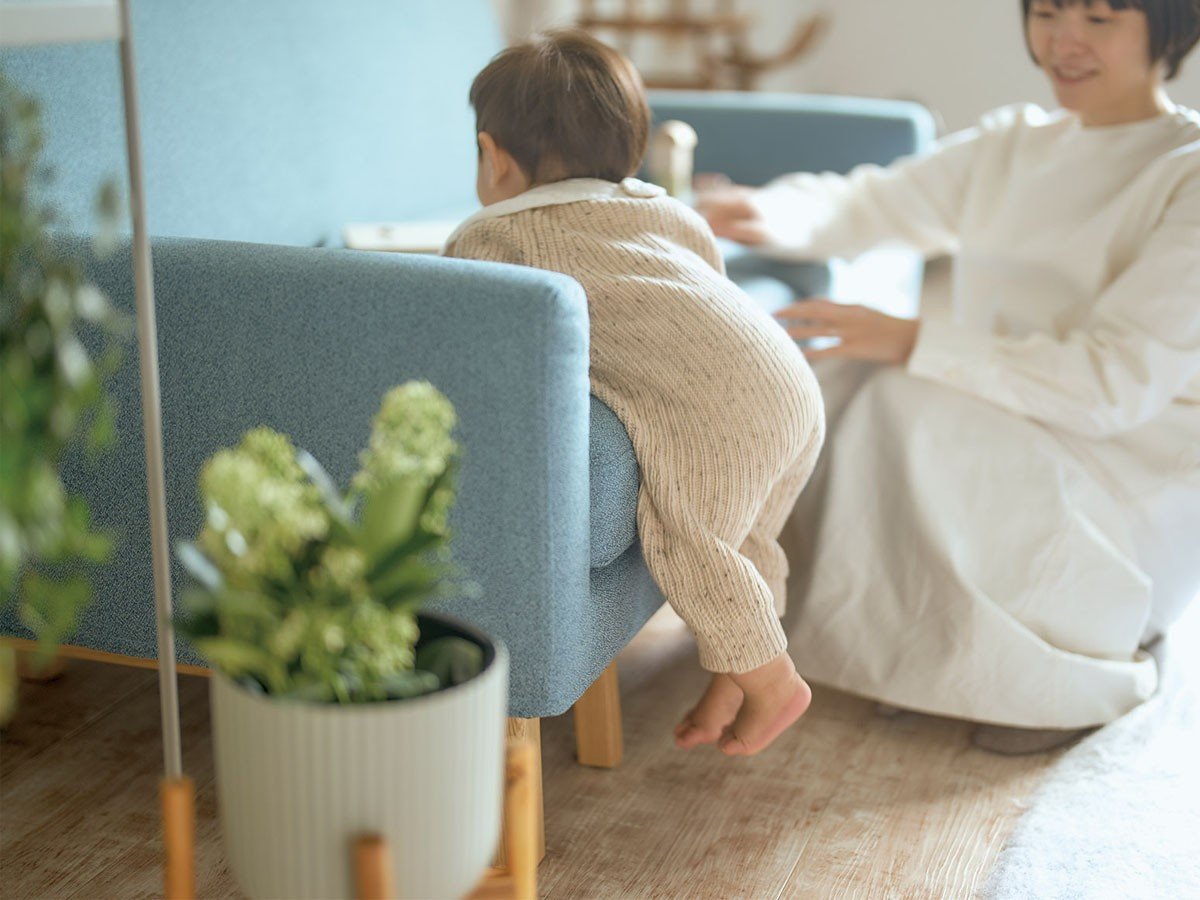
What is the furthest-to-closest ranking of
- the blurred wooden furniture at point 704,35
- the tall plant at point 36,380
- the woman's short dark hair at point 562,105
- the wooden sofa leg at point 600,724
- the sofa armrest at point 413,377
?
1. the blurred wooden furniture at point 704,35
2. the wooden sofa leg at point 600,724
3. the woman's short dark hair at point 562,105
4. the sofa armrest at point 413,377
5. the tall plant at point 36,380

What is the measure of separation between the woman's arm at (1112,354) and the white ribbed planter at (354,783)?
0.93 m

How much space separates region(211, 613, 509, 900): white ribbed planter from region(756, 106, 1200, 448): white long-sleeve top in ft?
3.08

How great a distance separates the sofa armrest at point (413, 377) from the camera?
1.18m

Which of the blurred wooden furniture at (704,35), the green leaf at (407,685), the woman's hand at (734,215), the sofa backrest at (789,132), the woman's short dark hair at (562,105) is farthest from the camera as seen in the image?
the blurred wooden furniture at (704,35)

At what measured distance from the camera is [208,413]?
1292 millimetres

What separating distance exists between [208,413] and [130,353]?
10 centimetres

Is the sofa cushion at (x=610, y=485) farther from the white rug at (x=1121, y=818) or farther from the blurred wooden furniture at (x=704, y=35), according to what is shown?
the blurred wooden furniture at (x=704, y=35)

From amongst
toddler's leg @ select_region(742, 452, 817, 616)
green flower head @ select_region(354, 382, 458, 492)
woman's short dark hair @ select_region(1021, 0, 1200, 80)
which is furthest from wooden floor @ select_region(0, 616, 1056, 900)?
woman's short dark hair @ select_region(1021, 0, 1200, 80)

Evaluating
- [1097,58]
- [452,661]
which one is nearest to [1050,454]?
[1097,58]

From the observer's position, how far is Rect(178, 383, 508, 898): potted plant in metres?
0.86

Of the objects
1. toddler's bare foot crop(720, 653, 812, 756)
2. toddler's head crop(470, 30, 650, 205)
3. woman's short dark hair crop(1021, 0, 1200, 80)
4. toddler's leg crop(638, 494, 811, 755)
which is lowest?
toddler's bare foot crop(720, 653, 812, 756)

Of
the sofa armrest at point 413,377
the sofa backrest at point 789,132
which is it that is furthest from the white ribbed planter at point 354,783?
the sofa backrest at point 789,132

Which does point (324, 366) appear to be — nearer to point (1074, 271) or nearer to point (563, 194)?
point (563, 194)

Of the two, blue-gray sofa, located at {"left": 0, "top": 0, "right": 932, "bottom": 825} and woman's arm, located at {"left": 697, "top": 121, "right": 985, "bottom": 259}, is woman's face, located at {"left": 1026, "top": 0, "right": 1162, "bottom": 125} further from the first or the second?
blue-gray sofa, located at {"left": 0, "top": 0, "right": 932, "bottom": 825}
